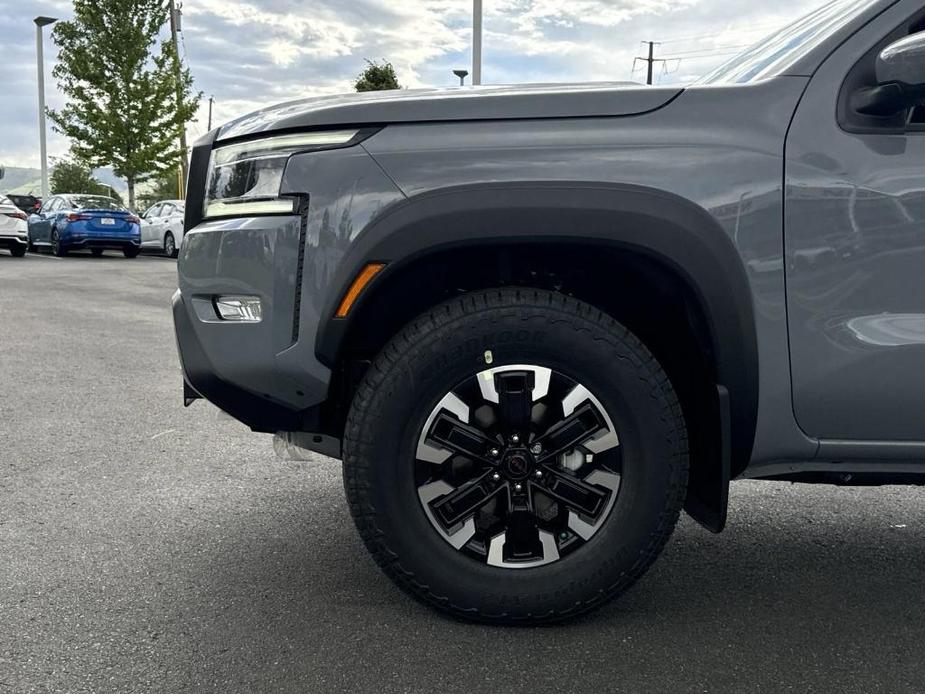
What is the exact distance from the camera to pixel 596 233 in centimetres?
253

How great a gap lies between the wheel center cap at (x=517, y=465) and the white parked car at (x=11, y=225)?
61.4ft

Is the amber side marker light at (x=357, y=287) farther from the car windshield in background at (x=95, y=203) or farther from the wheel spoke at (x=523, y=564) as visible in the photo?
the car windshield in background at (x=95, y=203)

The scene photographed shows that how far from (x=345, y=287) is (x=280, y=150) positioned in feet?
1.43

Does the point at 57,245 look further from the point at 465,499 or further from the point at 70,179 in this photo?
the point at 70,179

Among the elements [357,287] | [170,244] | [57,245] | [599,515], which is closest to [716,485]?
[599,515]

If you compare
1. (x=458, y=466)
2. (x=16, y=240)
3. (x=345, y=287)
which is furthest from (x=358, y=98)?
(x=16, y=240)

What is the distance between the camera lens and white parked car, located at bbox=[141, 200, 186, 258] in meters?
21.8

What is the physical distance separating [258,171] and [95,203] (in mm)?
20177

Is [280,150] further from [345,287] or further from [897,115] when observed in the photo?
[897,115]

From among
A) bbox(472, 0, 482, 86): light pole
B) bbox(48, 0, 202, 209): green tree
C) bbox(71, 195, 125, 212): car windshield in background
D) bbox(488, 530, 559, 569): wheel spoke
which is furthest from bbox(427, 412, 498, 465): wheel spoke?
bbox(48, 0, 202, 209): green tree

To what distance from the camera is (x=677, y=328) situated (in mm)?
2814

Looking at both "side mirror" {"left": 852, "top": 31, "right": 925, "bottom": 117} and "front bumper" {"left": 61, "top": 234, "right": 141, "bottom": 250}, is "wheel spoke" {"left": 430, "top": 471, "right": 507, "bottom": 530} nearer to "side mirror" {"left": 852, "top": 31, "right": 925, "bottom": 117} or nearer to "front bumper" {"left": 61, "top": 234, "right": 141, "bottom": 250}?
"side mirror" {"left": 852, "top": 31, "right": 925, "bottom": 117}

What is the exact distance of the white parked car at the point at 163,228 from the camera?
71.5 feet

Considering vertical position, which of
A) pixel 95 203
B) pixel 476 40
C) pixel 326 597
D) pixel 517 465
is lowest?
pixel 326 597
